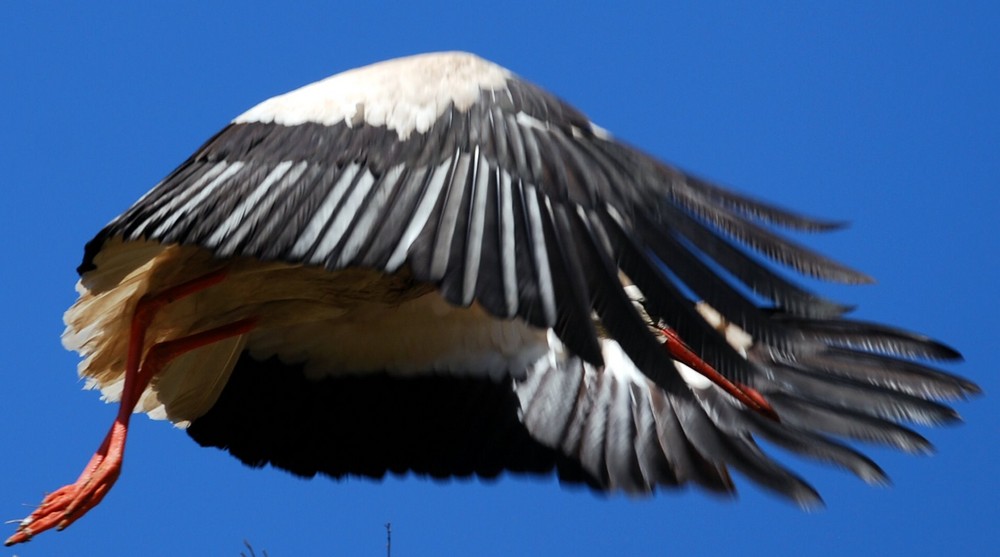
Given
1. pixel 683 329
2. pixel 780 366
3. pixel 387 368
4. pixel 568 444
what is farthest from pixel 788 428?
pixel 683 329

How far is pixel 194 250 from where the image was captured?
205 inches

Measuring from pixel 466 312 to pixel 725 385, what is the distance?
3.25 ft

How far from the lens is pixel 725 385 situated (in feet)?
18.8

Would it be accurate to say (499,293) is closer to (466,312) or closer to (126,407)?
(126,407)

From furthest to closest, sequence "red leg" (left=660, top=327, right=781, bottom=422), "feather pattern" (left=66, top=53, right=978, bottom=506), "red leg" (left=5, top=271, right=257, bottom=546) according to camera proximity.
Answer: "red leg" (left=660, top=327, right=781, bottom=422)
"red leg" (left=5, top=271, right=257, bottom=546)
"feather pattern" (left=66, top=53, right=978, bottom=506)

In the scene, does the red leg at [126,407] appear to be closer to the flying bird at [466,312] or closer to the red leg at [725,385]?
the flying bird at [466,312]

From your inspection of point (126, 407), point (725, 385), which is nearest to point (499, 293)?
point (126, 407)

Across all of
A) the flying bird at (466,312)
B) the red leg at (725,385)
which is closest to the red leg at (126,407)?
the flying bird at (466,312)

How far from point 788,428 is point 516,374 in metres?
1.03

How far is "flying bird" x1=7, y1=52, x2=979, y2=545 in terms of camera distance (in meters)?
3.91

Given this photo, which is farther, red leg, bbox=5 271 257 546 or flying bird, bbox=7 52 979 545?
red leg, bbox=5 271 257 546

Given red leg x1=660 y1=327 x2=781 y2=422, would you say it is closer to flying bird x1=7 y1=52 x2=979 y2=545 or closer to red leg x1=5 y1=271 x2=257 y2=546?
flying bird x1=7 y1=52 x2=979 y2=545

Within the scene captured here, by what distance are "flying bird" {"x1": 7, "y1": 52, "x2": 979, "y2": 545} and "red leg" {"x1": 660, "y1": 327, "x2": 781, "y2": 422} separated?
1 centimetres

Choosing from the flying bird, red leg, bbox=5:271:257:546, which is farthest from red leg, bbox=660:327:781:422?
red leg, bbox=5:271:257:546
